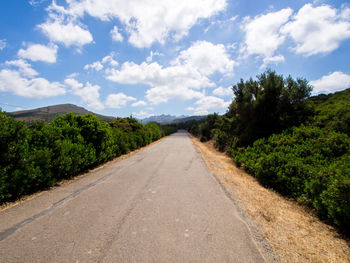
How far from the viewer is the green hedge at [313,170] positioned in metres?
3.11

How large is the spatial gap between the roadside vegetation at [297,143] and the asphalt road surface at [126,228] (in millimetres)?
1870

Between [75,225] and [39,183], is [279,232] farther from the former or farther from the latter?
[39,183]

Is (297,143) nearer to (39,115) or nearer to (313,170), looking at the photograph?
(313,170)

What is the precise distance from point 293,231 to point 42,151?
6758 millimetres

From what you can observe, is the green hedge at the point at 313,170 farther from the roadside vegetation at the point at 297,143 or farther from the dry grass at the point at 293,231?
the dry grass at the point at 293,231

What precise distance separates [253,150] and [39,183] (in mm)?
9182

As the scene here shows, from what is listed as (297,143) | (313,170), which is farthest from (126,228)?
(297,143)

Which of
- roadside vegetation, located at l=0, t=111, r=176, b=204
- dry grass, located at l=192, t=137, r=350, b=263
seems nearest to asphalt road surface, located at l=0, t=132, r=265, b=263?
dry grass, located at l=192, t=137, r=350, b=263

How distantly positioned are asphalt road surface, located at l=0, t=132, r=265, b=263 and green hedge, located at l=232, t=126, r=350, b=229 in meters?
1.78

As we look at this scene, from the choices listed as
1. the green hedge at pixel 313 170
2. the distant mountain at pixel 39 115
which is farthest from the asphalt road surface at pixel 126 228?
the distant mountain at pixel 39 115

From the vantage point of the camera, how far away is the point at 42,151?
5.05m

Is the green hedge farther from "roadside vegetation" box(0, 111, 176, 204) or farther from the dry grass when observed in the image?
"roadside vegetation" box(0, 111, 176, 204)

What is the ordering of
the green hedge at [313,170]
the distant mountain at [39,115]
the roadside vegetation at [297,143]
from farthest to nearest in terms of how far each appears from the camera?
the distant mountain at [39,115] → the roadside vegetation at [297,143] → the green hedge at [313,170]

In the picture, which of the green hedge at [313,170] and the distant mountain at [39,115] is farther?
the distant mountain at [39,115]
